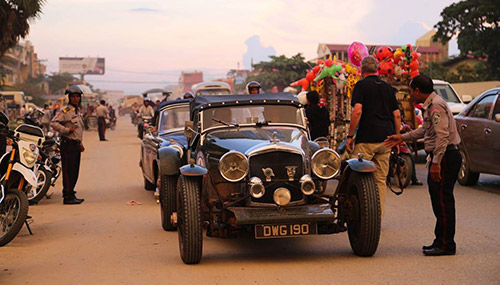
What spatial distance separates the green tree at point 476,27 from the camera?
48.4 m

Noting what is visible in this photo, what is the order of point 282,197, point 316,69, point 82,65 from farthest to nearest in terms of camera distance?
point 82,65 → point 316,69 → point 282,197

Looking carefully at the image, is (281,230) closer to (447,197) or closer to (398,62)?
(447,197)

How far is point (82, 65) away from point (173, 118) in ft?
536

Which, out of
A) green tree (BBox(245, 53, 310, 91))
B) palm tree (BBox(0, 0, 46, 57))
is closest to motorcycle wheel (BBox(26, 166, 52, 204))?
palm tree (BBox(0, 0, 46, 57))

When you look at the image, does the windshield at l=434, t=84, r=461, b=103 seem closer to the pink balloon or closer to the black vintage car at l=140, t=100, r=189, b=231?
the pink balloon

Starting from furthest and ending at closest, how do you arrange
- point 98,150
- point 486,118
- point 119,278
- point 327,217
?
point 98,150 → point 486,118 → point 327,217 → point 119,278

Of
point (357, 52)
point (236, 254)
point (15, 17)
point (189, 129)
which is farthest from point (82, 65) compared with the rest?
point (236, 254)

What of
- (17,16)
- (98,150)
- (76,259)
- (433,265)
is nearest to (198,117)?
(76,259)

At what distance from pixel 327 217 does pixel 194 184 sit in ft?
4.43

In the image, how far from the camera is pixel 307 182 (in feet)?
24.3

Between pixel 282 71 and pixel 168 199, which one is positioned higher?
pixel 282 71

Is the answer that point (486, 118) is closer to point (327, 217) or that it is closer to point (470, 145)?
point (470, 145)

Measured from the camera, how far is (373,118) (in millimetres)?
8688

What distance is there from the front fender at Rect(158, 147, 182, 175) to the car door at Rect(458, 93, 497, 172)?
6.04 meters
